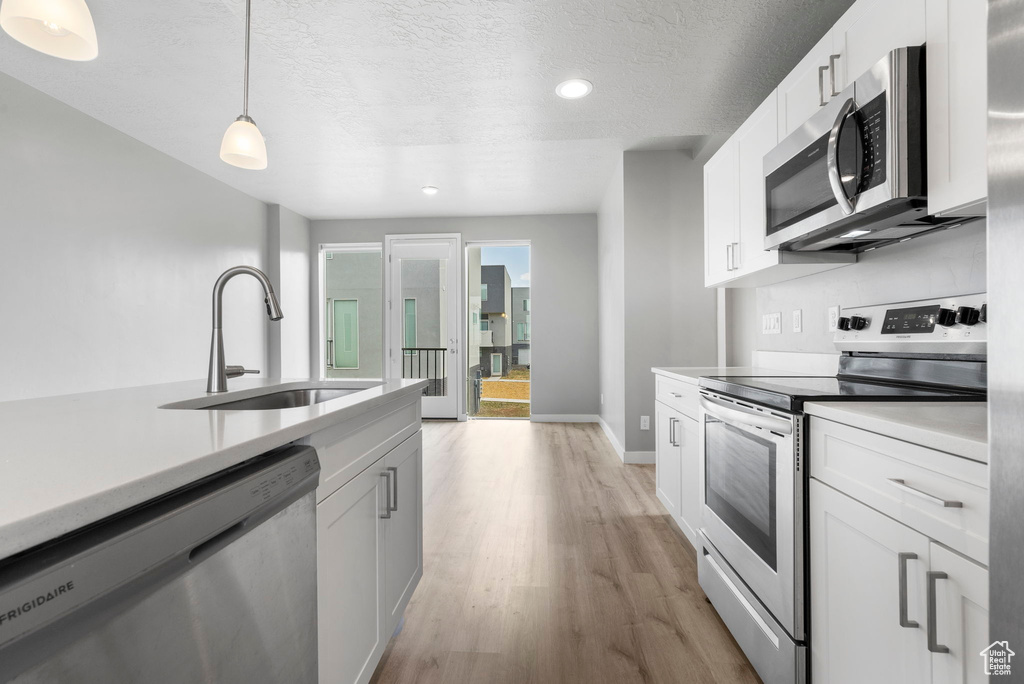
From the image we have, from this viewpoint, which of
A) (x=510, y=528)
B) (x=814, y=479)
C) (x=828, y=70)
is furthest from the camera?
(x=510, y=528)

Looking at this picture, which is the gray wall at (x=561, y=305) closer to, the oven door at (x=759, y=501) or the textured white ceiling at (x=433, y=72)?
the textured white ceiling at (x=433, y=72)

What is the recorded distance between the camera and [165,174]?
12.6 feet

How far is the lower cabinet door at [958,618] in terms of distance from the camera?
76 cm

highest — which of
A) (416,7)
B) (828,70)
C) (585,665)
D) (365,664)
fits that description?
(416,7)

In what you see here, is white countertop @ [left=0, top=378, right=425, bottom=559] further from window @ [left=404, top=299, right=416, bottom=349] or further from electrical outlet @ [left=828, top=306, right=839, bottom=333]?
window @ [left=404, top=299, right=416, bottom=349]

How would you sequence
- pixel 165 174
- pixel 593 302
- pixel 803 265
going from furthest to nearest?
1. pixel 593 302
2. pixel 165 174
3. pixel 803 265

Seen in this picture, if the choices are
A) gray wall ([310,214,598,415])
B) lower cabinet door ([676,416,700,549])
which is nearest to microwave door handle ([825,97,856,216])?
lower cabinet door ([676,416,700,549])

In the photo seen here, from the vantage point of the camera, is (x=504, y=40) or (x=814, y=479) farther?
(x=504, y=40)

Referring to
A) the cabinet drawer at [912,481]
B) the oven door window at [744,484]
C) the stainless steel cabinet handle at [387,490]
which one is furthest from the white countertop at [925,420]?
the stainless steel cabinet handle at [387,490]

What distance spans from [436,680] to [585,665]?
0.46 meters

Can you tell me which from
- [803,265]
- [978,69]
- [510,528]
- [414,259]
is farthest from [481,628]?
[414,259]

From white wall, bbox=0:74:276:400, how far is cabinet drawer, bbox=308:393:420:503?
8.90 feet

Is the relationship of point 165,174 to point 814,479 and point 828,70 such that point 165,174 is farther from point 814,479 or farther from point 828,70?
point 814,479

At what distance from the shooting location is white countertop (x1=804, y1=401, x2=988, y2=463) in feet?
2.59
